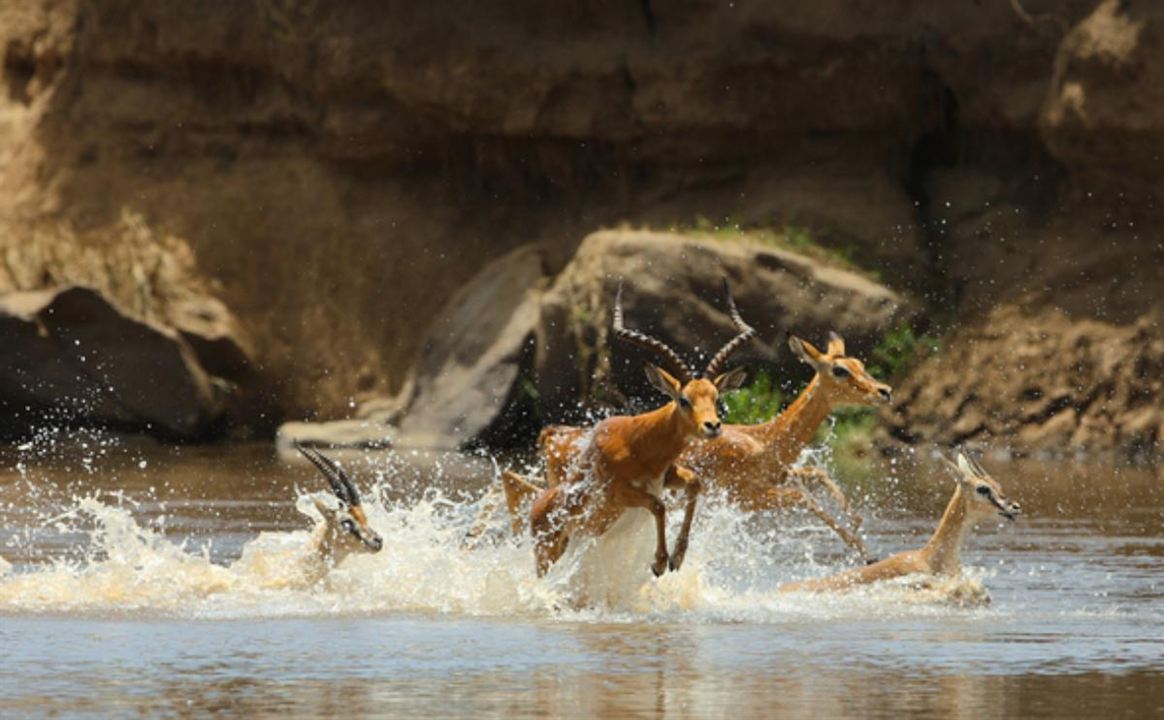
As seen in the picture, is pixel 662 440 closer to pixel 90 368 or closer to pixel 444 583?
pixel 444 583

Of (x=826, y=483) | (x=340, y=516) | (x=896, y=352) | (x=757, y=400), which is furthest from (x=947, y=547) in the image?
(x=896, y=352)

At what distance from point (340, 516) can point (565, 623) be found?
5.18 ft

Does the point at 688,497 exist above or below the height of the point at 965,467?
below

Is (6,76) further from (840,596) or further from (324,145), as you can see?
(840,596)

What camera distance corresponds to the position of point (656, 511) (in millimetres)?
11898

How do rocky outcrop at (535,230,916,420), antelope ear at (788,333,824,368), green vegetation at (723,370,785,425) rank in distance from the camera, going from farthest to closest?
green vegetation at (723,370,785,425) < rocky outcrop at (535,230,916,420) < antelope ear at (788,333,824,368)

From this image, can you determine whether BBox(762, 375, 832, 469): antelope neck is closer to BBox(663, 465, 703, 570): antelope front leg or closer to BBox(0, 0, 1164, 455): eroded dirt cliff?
BBox(663, 465, 703, 570): antelope front leg

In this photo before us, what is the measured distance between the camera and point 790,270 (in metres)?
23.8

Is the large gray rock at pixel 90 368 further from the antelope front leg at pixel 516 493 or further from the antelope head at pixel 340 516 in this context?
the antelope head at pixel 340 516

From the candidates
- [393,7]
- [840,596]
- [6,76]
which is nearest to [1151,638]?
[840,596]

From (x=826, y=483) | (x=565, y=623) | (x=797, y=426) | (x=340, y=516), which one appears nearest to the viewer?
(x=565, y=623)

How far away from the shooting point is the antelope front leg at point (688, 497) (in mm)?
11820

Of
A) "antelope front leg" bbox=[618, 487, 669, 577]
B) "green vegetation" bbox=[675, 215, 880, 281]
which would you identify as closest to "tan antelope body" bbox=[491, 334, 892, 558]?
"antelope front leg" bbox=[618, 487, 669, 577]

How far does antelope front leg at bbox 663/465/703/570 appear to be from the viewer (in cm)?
1182
